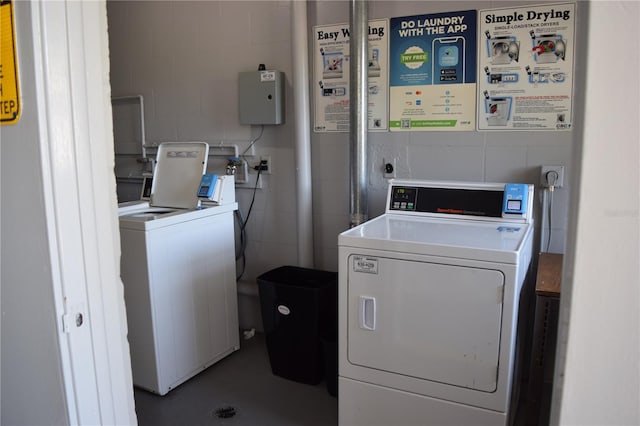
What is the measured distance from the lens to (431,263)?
1.80 metres

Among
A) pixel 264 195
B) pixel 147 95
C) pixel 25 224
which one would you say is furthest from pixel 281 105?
pixel 25 224

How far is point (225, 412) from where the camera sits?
2.37 m

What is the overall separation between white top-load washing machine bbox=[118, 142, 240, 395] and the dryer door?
1.04 meters

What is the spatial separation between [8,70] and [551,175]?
227cm

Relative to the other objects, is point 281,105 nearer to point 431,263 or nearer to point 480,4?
point 480,4

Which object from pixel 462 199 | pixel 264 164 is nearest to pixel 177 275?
pixel 264 164

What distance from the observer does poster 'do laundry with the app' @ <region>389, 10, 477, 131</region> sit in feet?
8.06

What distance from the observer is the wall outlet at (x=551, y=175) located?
2328 mm

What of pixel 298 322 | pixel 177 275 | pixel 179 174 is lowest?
pixel 298 322

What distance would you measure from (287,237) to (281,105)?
0.85 metres

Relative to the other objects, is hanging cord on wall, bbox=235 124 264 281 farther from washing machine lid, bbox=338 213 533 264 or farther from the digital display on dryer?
washing machine lid, bbox=338 213 533 264

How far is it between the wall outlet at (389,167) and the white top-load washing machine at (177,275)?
0.93 meters

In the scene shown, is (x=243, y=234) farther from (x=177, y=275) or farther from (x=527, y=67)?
(x=527, y=67)

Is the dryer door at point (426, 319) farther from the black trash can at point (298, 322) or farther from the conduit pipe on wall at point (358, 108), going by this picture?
the conduit pipe on wall at point (358, 108)
